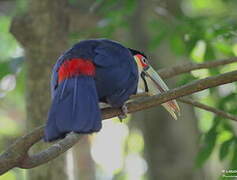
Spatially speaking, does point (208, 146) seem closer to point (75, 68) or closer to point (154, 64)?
point (75, 68)

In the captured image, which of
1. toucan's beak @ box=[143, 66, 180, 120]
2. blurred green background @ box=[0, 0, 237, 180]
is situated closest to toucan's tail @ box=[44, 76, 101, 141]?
toucan's beak @ box=[143, 66, 180, 120]

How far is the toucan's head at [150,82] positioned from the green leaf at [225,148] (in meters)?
0.42

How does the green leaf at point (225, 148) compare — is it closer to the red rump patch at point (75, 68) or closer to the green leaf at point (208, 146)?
the green leaf at point (208, 146)

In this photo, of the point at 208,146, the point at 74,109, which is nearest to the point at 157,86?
the point at 208,146

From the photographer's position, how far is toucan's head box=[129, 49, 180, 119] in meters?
3.31

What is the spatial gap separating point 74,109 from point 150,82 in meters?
0.91

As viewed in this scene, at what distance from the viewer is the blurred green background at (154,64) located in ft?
12.2

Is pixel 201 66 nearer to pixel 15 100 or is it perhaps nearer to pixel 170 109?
pixel 170 109

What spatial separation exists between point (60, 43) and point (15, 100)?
3.29 m

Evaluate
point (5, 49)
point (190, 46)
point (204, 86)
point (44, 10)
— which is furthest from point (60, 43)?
point (5, 49)

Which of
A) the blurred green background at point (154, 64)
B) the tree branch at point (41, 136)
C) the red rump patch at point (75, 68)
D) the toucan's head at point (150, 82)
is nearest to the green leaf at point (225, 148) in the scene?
the blurred green background at point (154, 64)

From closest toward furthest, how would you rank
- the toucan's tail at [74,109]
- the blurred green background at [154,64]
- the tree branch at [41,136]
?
the toucan's tail at [74,109]
the tree branch at [41,136]
the blurred green background at [154,64]

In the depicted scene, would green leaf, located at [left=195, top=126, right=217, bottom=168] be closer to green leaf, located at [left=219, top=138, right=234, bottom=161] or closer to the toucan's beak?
green leaf, located at [left=219, top=138, right=234, bottom=161]

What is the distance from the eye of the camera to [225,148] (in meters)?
3.58
